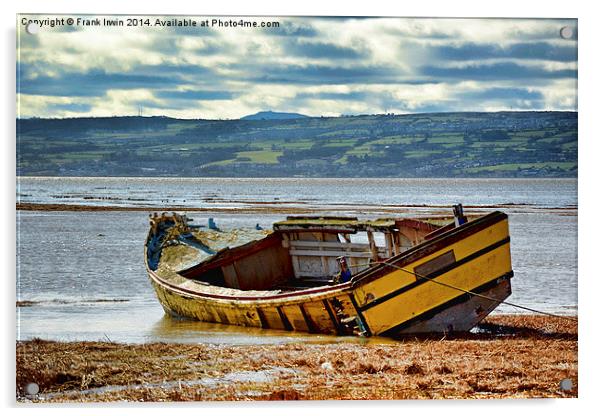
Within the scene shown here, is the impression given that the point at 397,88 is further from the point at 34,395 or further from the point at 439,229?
the point at 34,395

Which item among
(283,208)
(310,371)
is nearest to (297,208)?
(283,208)

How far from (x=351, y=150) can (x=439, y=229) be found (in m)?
2.39

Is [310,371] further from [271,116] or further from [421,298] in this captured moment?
[271,116]

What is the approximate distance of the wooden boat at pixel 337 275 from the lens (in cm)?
1366

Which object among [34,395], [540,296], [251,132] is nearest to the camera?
[34,395]

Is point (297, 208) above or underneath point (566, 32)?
underneath

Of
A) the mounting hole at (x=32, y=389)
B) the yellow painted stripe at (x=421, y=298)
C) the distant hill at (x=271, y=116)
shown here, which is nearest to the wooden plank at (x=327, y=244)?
the distant hill at (x=271, y=116)

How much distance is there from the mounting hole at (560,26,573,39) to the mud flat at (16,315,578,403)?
309 centimetres

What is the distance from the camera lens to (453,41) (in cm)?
1341

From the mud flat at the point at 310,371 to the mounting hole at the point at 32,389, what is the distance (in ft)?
0.05

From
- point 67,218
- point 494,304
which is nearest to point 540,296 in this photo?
point 494,304

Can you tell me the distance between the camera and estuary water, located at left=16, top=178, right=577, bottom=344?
14.0 meters

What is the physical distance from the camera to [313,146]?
54.3 ft

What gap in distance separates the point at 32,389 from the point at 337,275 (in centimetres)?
371
